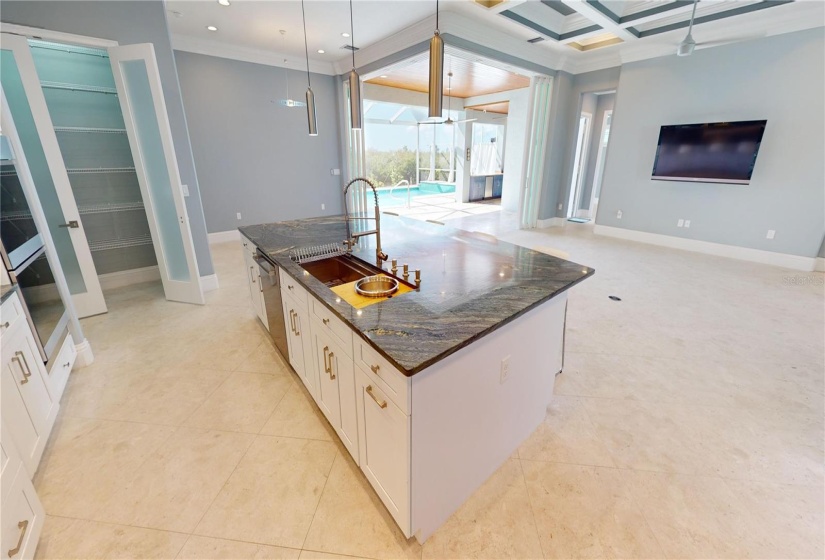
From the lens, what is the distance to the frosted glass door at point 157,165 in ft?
9.63

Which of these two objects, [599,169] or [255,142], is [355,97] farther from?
[599,169]

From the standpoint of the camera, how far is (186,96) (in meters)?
4.91

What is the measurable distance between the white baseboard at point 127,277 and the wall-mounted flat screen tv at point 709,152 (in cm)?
741

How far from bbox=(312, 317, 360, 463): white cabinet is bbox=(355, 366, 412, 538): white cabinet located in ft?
0.24

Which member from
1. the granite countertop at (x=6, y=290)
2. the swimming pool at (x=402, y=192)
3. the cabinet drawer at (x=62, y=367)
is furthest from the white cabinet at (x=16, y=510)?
the swimming pool at (x=402, y=192)

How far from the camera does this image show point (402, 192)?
10.9 m

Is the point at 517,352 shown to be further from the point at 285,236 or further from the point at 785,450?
the point at 285,236

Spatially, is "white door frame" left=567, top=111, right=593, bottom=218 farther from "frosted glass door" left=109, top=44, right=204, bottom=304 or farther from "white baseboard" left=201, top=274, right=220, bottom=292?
"frosted glass door" left=109, top=44, right=204, bottom=304

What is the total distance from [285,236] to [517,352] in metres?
1.93

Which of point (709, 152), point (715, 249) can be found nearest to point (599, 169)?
point (709, 152)

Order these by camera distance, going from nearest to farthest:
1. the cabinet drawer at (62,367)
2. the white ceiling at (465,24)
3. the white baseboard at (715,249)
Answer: the cabinet drawer at (62,367), the white ceiling at (465,24), the white baseboard at (715,249)

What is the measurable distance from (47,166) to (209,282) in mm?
1624

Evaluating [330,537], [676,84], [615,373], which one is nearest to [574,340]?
[615,373]

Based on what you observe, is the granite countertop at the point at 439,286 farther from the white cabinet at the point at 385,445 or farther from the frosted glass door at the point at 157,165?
the frosted glass door at the point at 157,165
